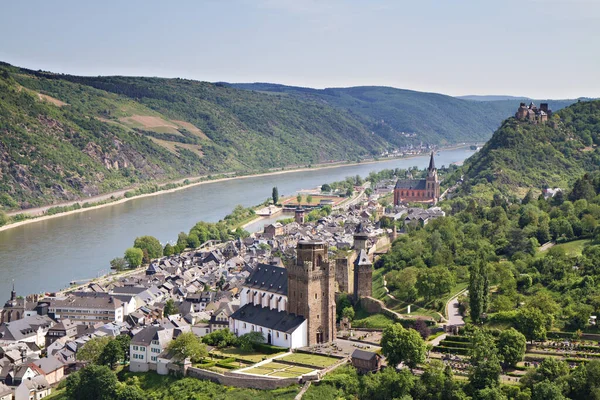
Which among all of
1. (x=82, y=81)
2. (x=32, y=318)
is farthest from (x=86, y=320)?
(x=82, y=81)

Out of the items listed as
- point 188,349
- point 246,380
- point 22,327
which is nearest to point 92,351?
point 188,349

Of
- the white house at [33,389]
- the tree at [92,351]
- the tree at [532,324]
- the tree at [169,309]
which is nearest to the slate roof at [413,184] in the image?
the tree at [169,309]

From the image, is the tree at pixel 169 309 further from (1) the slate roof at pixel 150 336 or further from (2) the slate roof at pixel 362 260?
(2) the slate roof at pixel 362 260

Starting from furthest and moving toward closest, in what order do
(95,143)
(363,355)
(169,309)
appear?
(95,143)
(169,309)
(363,355)

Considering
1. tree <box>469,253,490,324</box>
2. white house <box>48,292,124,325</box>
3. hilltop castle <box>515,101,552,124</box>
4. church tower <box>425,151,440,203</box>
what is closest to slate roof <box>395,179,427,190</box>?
church tower <box>425,151,440,203</box>

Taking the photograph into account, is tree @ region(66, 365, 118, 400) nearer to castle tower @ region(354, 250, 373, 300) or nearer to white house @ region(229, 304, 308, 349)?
white house @ region(229, 304, 308, 349)

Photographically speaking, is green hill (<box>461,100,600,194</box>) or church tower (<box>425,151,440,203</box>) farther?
church tower (<box>425,151,440,203</box>)

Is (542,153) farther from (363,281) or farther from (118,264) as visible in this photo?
(363,281)
